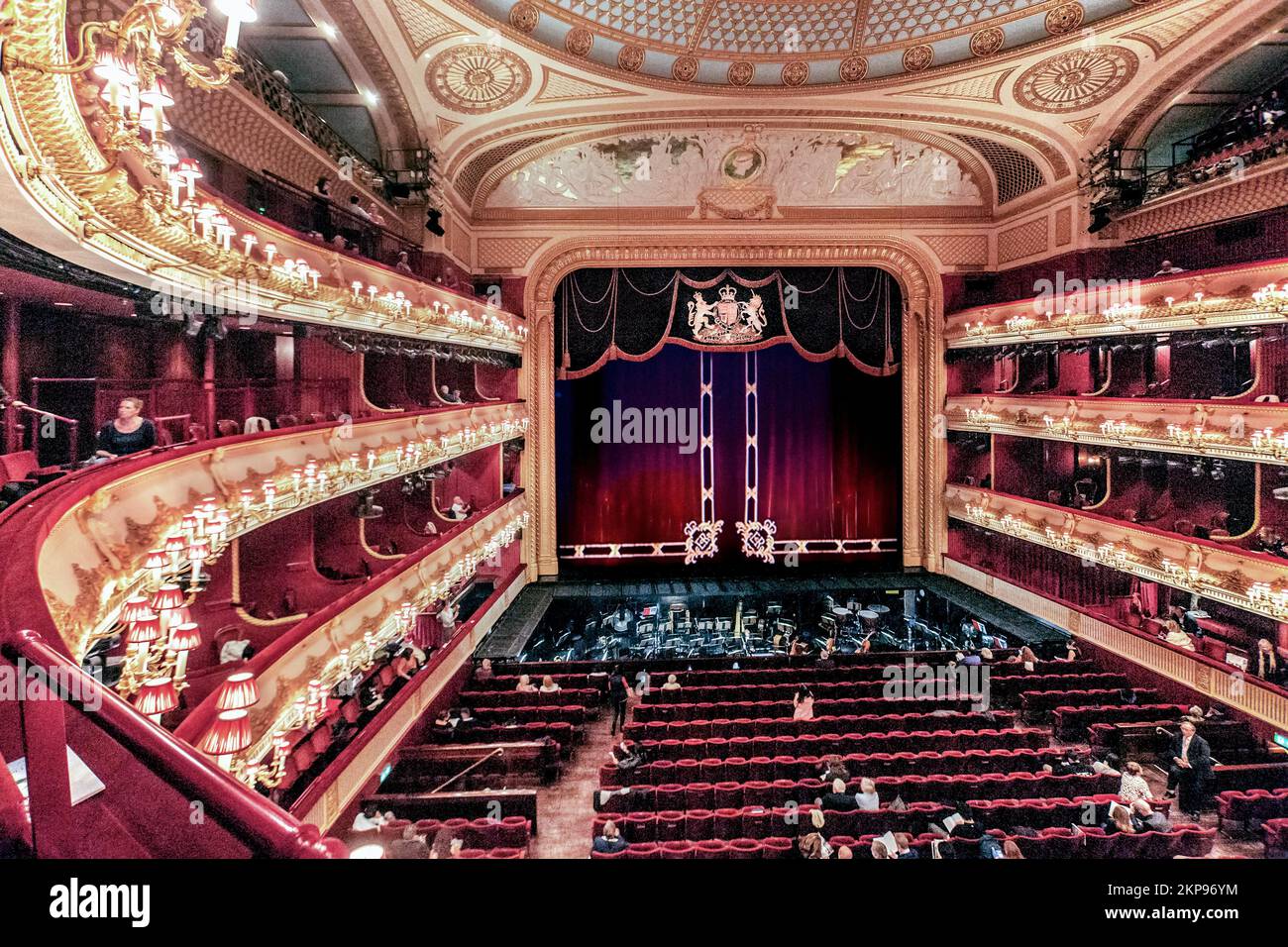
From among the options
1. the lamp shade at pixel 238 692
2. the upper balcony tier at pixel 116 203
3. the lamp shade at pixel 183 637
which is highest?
the upper balcony tier at pixel 116 203

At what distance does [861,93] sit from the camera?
12.4 m

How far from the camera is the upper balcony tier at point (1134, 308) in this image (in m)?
9.23

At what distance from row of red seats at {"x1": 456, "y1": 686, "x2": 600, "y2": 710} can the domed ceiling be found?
1080cm

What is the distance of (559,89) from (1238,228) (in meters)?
12.3

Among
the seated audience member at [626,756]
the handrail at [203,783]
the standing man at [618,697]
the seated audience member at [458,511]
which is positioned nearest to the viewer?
the handrail at [203,783]

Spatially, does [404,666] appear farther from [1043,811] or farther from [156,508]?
[1043,811]

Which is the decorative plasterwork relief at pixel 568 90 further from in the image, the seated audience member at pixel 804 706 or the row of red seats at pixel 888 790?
the row of red seats at pixel 888 790

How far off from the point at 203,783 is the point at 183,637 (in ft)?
8.95

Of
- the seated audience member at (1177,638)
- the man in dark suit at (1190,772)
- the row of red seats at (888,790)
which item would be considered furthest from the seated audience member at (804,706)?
the seated audience member at (1177,638)

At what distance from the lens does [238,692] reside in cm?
382

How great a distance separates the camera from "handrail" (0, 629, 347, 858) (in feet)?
6.05

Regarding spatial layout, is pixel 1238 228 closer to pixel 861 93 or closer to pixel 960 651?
pixel 861 93

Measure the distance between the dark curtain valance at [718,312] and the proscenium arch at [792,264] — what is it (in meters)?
0.38

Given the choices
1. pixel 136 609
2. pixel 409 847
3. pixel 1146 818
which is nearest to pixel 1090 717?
pixel 1146 818
